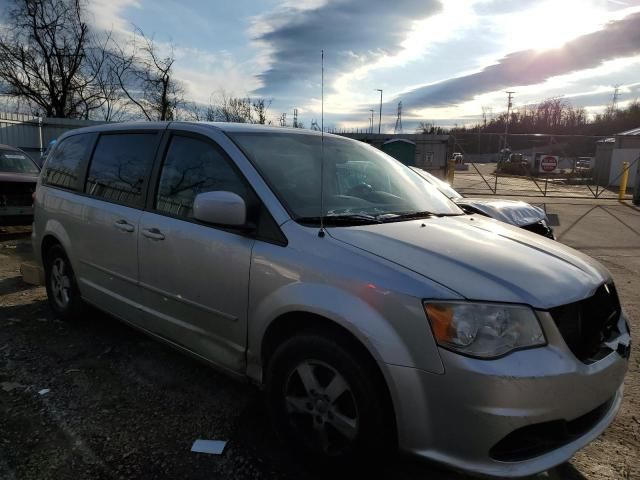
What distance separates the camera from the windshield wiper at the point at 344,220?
2580 mm

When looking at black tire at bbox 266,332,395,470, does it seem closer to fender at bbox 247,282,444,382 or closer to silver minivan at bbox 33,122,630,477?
silver minivan at bbox 33,122,630,477

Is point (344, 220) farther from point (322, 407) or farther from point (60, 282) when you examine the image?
point (60, 282)

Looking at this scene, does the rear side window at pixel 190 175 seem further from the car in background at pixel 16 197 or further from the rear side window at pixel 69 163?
the car in background at pixel 16 197

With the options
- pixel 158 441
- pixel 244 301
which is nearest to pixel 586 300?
pixel 244 301

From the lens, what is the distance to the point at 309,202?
9.04ft

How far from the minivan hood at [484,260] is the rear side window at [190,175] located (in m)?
0.82

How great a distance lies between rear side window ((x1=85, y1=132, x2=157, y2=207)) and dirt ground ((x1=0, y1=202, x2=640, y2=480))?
1243 mm

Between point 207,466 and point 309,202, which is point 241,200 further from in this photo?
point 207,466

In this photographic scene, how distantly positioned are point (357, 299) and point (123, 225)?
205 centimetres

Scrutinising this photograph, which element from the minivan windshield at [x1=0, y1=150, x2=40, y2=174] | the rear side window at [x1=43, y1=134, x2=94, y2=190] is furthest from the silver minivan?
the minivan windshield at [x1=0, y1=150, x2=40, y2=174]

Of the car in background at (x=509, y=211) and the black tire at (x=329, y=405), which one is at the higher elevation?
the car in background at (x=509, y=211)

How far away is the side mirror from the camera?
2.53 m

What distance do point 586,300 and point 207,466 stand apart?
6.66ft

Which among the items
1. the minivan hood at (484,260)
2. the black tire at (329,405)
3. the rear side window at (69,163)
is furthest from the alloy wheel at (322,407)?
the rear side window at (69,163)
